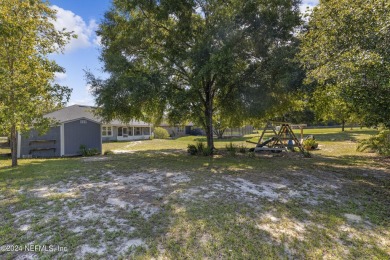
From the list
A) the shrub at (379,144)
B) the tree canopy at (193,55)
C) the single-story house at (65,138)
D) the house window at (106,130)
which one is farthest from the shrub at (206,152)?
the house window at (106,130)

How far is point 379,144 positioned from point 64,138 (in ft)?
59.9

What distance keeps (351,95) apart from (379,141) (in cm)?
1053

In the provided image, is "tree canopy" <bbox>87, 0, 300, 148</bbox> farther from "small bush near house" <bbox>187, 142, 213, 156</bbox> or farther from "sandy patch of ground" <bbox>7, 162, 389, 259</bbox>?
"sandy patch of ground" <bbox>7, 162, 389, 259</bbox>

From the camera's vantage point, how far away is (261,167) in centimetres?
862

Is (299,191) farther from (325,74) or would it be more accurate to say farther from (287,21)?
(287,21)

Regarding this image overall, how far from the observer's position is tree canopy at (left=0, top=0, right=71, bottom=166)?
781 centimetres

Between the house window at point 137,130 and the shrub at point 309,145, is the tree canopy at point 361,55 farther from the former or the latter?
the house window at point 137,130

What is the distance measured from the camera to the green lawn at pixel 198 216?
3123 millimetres

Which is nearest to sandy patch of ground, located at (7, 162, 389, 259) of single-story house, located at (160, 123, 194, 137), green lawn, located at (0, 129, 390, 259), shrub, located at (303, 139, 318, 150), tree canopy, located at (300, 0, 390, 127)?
green lawn, located at (0, 129, 390, 259)

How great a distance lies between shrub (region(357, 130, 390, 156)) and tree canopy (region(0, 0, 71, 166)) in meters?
14.9

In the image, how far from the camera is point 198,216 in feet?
13.3

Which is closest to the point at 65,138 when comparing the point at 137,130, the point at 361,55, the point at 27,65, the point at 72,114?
the point at 72,114

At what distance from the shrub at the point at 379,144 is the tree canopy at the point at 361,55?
308 inches

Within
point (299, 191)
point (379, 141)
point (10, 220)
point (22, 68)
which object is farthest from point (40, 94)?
point (379, 141)
